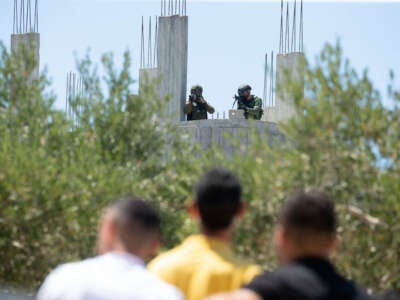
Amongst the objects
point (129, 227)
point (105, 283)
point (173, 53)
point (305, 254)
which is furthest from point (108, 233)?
point (173, 53)

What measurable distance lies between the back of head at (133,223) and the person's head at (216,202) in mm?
258

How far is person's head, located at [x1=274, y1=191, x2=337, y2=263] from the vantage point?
3.38 meters

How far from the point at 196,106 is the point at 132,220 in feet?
74.1

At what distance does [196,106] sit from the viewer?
1033 inches

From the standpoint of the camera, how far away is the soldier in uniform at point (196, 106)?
26.1 meters

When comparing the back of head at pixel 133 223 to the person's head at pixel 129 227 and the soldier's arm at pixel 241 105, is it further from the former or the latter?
the soldier's arm at pixel 241 105

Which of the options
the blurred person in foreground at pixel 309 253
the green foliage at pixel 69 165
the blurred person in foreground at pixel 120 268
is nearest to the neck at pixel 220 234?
the blurred person in foreground at pixel 120 268

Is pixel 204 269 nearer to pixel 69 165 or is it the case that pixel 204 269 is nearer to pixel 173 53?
pixel 69 165

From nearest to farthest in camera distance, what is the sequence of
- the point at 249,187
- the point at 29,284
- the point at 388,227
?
the point at 388,227, the point at 249,187, the point at 29,284

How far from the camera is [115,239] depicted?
374 centimetres

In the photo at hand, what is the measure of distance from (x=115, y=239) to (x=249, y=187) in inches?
235

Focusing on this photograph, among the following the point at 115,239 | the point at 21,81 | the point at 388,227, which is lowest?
the point at 388,227

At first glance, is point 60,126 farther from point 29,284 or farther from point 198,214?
point 198,214

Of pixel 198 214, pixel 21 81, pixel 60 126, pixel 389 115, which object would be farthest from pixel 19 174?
pixel 198 214
